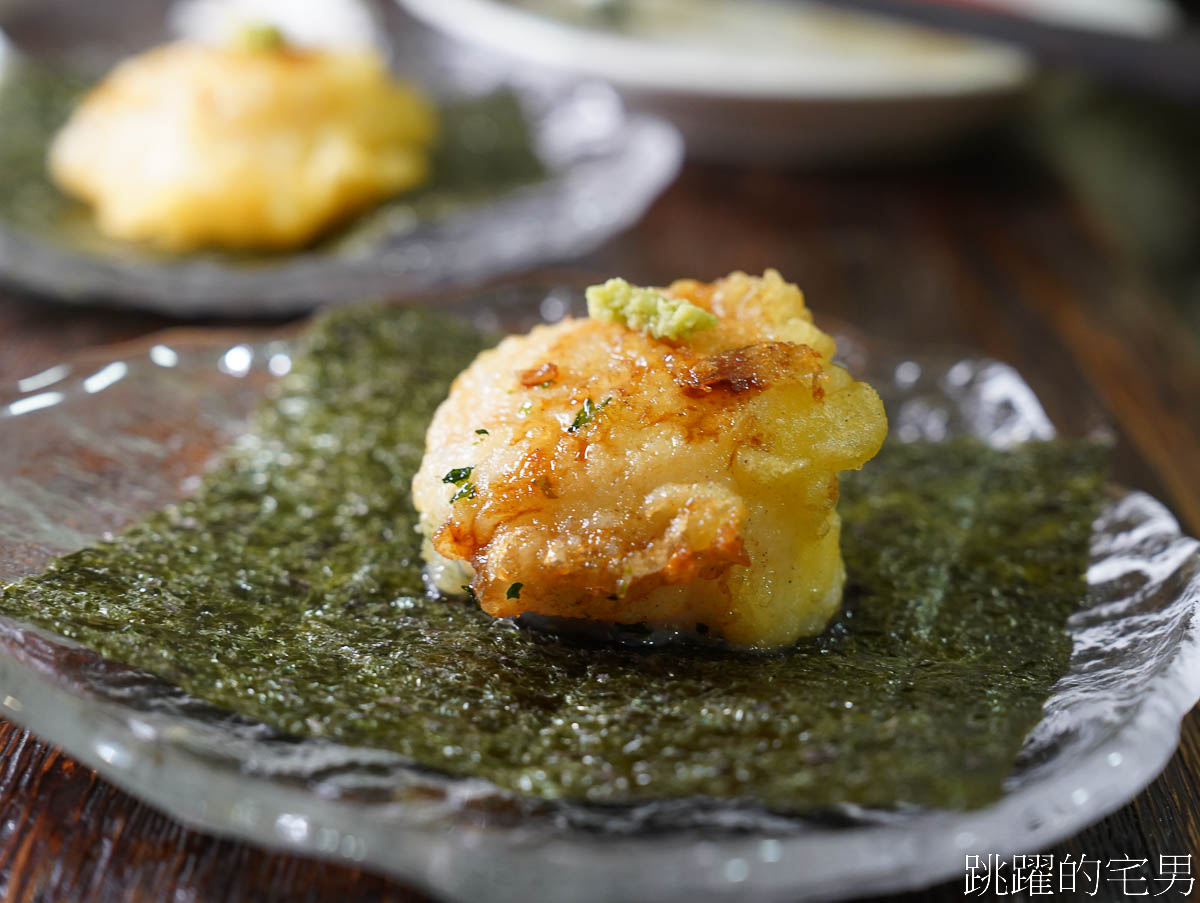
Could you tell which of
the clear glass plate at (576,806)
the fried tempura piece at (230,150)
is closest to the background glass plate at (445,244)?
the fried tempura piece at (230,150)

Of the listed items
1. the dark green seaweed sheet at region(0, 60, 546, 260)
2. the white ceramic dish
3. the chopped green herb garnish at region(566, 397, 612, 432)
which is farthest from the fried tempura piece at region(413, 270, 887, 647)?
the white ceramic dish

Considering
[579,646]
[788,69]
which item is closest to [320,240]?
[788,69]

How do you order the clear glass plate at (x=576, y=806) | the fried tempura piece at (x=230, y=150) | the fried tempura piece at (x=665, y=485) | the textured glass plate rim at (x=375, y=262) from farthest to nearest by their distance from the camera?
the fried tempura piece at (x=230, y=150), the textured glass plate rim at (x=375, y=262), the fried tempura piece at (x=665, y=485), the clear glass plate at (x=576, y=806)

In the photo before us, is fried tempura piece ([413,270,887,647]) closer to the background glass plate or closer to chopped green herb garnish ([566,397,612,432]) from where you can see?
chopped green herb garnish ([566,397,612,432])

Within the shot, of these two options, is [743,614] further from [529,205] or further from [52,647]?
[529,205]

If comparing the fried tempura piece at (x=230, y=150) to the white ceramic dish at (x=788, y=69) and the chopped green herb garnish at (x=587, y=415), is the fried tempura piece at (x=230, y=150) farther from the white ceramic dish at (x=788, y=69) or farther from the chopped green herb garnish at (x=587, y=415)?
the chopped green herb garnish at (x=587, y=415)

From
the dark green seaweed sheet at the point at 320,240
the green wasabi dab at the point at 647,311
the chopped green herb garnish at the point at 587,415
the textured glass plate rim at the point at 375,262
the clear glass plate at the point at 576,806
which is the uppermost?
the green wasabi dab at the point at 647,311
